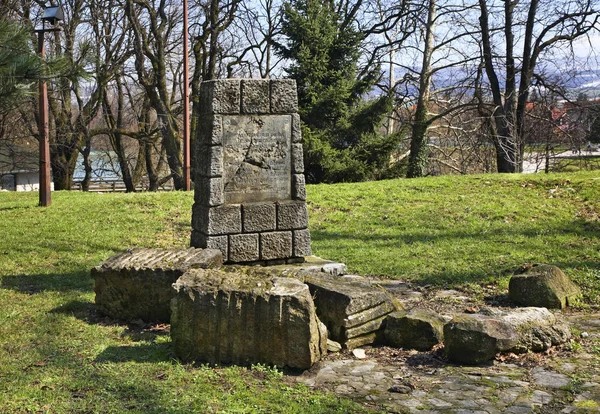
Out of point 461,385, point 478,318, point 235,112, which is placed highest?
point 235,112

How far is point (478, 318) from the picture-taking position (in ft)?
17.2

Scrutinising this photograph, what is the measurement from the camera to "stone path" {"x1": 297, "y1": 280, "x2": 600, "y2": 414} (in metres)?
4.29

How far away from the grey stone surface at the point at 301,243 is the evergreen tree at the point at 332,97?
8.81 metres

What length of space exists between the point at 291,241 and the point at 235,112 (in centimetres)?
171

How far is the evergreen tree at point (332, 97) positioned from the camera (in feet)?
55.9

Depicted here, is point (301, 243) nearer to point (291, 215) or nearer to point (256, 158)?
point (291, 215)

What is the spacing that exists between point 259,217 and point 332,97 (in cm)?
1007

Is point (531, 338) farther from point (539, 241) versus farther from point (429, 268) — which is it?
point (539, 241)

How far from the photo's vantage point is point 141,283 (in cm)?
632

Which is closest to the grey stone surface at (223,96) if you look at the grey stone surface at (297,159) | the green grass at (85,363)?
the grey stone surface at (297,159)

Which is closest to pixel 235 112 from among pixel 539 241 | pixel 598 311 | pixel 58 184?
pixel 598 311

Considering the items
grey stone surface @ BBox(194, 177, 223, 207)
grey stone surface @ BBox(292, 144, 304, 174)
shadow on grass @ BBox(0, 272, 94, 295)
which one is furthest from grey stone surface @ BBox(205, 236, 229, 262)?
shadow on grass @ BBox(0, 272, 94, 295)

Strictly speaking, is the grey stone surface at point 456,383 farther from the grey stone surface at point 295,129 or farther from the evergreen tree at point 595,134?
the evergreen tree at point 595,134

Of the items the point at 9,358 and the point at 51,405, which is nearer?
the point at 51,405
